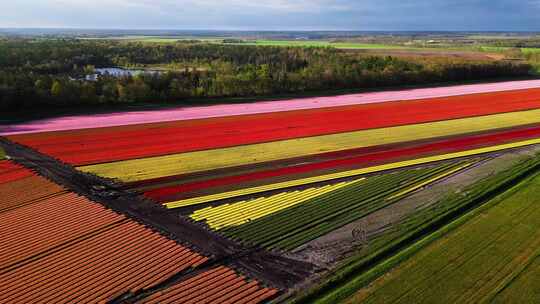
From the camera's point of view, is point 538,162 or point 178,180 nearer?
point 178,180

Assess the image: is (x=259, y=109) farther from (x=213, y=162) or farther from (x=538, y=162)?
(x=538, y=162)

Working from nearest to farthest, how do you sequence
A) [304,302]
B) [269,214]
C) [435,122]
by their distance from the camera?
[304,302], [269,214], [435,122]

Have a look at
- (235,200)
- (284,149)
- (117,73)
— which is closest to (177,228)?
(235,200)

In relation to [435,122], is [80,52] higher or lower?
higher

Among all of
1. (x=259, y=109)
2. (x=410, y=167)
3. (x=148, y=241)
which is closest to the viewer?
(x=148, y=241)

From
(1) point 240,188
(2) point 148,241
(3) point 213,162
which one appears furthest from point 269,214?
(3) point 213,162

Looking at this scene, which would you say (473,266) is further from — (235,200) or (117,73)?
(117,73)

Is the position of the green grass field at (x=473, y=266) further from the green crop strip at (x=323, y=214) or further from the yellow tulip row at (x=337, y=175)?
the yellow tulip row at (x=337, y=175)

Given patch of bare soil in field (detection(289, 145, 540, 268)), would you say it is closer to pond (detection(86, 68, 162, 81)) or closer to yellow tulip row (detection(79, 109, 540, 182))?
yellow tulip row (detection(79, 109, 540, 182))
